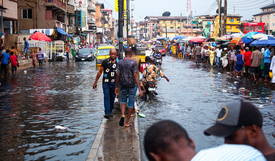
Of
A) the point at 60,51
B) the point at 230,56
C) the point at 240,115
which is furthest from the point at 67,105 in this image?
the point at 60,51

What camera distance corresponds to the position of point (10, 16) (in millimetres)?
30156

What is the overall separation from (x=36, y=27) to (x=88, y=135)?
3796cm

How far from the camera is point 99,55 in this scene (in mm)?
27656

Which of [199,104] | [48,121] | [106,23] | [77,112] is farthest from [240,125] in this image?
[106,23]

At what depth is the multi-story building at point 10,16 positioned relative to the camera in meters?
29.0

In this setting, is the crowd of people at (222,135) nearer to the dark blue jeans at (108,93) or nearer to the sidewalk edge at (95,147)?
the sidewalk edge at (95,147)

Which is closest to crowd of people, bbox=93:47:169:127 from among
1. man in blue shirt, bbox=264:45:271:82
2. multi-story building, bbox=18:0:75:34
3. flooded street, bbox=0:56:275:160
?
flooded street, bbox=0:56:275:160

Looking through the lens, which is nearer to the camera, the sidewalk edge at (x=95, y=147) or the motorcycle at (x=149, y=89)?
the sidewalk edge at (x=95, y=147)

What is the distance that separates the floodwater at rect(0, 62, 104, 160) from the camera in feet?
19.9

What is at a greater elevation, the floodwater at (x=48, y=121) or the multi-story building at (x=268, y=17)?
the multi-story building at (x=268, y=17)

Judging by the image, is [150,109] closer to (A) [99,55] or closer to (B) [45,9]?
(A) [99,55]

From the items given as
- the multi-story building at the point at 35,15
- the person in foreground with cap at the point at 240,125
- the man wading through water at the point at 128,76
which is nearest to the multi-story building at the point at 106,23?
the multi-story building at the point at 35,15

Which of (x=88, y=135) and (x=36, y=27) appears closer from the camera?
(x=88, y=135)

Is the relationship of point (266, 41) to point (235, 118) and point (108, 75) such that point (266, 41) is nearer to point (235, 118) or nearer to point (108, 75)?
point (108, 75)
